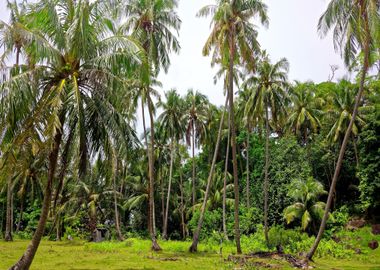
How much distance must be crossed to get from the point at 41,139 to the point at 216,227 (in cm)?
2419

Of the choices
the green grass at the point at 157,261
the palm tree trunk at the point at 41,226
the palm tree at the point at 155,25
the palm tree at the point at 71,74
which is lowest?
the green grass at the point at 157,261

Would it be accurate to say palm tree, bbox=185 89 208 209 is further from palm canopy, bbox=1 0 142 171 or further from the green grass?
palm canopy, bbox=1 0 142 171

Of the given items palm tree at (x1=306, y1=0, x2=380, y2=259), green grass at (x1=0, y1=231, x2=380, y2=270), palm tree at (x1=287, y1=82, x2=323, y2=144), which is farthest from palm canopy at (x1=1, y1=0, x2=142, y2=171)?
palm tree at (x1=287, y1=82, x2=323, y2=144)

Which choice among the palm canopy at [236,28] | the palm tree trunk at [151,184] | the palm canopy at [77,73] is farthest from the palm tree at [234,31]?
the palm canopy at [77,73]

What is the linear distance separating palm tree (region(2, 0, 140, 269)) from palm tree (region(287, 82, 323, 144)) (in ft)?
75.8

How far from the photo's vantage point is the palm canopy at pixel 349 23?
1586 centimetres

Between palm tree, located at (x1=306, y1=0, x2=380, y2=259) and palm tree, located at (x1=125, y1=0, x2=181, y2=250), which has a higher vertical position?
palm tree, located at (x1=125, y1=0, x2=181, y2=250)

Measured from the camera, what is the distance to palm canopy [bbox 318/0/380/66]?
52.0ft

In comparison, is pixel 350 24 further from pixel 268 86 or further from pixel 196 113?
pixel 196 113

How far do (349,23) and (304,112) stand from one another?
57.9 ft

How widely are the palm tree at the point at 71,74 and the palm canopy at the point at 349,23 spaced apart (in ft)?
30.6

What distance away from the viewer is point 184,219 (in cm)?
4081

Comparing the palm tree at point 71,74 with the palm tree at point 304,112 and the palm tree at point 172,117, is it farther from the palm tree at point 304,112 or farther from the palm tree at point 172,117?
the palm tree at point 304,112

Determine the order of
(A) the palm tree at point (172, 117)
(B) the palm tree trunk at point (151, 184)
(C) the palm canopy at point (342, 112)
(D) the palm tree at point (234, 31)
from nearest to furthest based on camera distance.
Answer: (D) the palm tree at point (234, 31)
(B) the palm tree trunk at point (151, 184)
(C) the palm canopy at point (342, 112)
(A) the palm tree at point (172, 117)
